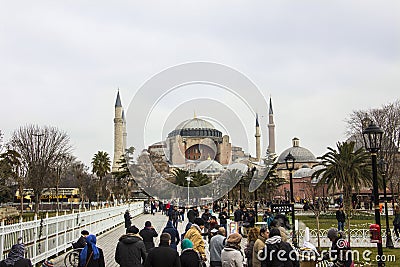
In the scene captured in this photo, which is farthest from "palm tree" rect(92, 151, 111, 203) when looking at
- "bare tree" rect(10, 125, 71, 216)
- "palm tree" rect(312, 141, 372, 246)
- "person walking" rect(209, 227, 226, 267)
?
"person walking" rect(209, 227, 226, 267)

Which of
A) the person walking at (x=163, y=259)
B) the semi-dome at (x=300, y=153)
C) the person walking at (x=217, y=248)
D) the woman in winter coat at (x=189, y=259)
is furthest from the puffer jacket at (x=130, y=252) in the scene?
the semi-dome at (x=300, y=153)

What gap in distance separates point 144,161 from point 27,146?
2359 centimetres

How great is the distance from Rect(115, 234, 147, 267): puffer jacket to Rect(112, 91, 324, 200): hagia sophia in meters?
68.3

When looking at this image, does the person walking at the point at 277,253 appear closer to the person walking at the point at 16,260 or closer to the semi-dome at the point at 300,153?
the person walking at the point at 16,260

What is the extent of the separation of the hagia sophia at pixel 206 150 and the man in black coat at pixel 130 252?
68.3 metres

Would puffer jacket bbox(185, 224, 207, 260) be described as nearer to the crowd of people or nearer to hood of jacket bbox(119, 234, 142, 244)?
the crowd of people

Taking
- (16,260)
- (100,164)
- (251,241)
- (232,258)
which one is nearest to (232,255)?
(232,258)

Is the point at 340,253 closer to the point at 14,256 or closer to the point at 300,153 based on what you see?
the point at 14,256

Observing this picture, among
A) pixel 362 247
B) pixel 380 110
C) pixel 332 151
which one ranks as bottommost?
pixel 362 247

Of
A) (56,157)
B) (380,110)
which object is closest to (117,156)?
(56,157)

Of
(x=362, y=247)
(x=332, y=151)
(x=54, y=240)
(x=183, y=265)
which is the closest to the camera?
(x=183, y=265)

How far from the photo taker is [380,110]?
44.2 metres

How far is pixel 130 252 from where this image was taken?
8.71 m

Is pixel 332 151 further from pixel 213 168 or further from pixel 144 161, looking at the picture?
pixel 213 168
